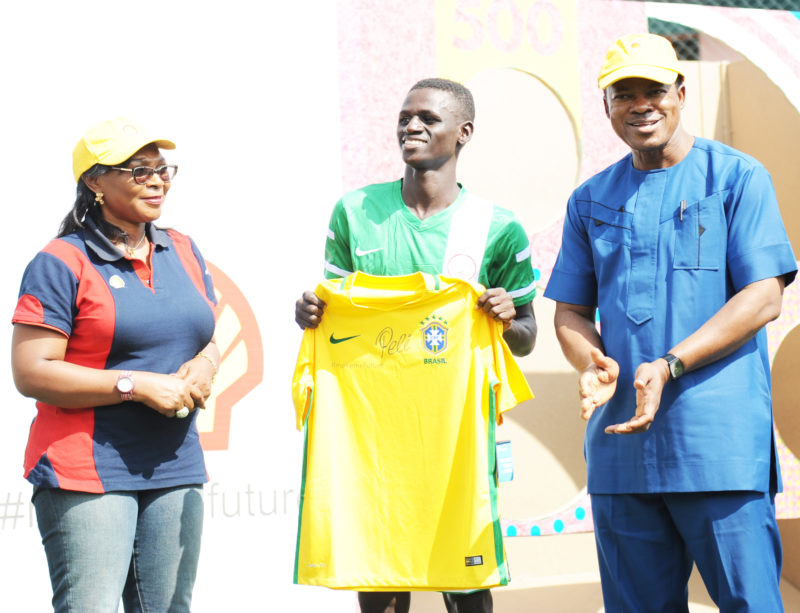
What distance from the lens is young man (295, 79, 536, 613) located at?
321 cm

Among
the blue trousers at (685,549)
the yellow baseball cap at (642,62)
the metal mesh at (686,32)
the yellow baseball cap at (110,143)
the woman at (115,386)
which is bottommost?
the blue trousers at (685,549)

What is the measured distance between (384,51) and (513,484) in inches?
107

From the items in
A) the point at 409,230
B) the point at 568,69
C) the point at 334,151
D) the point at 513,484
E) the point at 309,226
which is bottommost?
the point at 513,484

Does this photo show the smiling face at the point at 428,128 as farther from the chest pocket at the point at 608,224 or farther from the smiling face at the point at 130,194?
the smiling face at the point at 130,194

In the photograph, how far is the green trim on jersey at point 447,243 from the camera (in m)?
3.21

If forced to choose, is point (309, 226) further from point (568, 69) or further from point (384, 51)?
point (568, 69)

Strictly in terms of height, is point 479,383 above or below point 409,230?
below

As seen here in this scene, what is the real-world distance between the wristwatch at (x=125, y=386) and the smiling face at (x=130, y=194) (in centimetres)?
51

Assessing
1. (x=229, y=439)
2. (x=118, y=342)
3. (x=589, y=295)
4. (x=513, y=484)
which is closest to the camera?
(x=118, y=342)

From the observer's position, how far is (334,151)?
5.23m

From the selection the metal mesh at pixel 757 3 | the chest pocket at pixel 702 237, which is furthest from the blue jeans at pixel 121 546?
the metal mesh at pixel 757 3

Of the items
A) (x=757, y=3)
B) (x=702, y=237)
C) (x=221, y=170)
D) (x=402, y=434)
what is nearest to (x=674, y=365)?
(x=702, y=237)

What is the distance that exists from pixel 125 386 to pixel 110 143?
2.47ft

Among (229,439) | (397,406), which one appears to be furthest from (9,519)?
(397,406)
